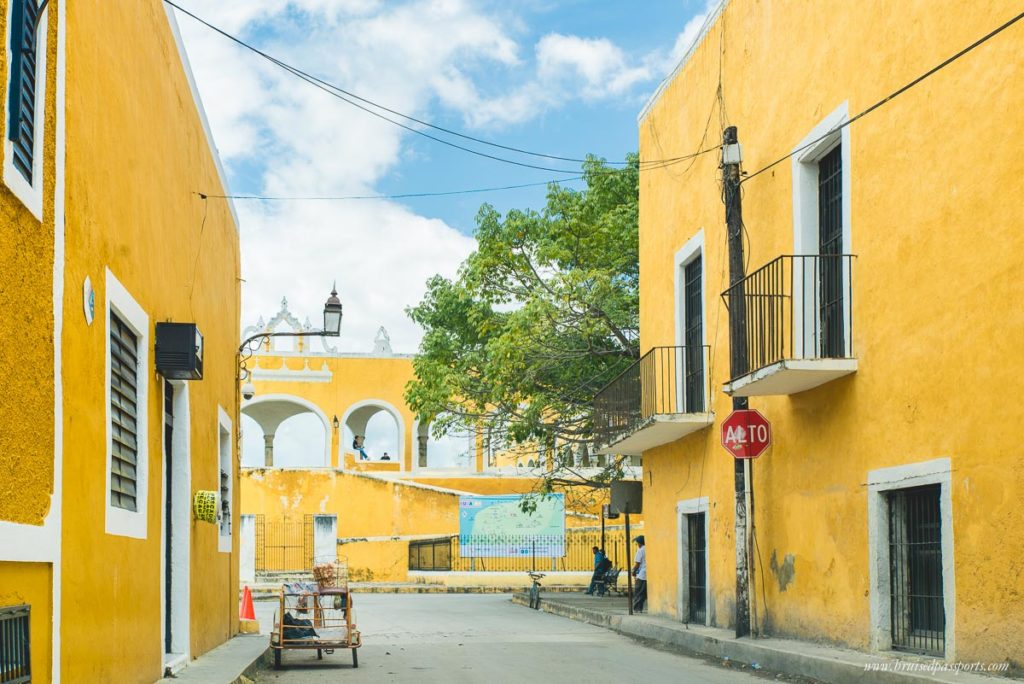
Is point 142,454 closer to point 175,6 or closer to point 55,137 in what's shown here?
point 55,137

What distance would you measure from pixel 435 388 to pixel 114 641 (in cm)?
1854

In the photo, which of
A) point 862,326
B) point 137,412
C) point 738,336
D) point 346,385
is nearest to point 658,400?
point 738,336

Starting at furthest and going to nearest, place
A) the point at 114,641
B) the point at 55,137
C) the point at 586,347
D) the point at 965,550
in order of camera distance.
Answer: the point at 586,347 < the point at 965,550 < the point at 114,641 < the point at 55,137

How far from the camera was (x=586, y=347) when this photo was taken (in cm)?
2298

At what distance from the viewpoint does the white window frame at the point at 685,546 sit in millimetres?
16791

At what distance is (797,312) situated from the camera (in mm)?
13000

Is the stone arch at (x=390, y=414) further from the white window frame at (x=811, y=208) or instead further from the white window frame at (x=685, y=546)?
the white window frame at (x=811, y=208)

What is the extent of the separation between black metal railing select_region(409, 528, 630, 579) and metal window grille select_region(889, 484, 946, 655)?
2197 cm

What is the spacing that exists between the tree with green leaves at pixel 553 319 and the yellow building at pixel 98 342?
1043 centimetres

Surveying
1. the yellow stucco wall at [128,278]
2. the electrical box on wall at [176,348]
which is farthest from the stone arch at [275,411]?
the electrical box on wall at [176,348]

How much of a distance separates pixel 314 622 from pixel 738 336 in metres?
5.51

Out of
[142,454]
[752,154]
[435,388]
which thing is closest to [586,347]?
[435,388]

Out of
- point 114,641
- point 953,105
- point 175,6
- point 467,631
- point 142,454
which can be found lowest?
Answer: point 467,631

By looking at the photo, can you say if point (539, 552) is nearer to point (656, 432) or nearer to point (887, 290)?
point (656, 432)
